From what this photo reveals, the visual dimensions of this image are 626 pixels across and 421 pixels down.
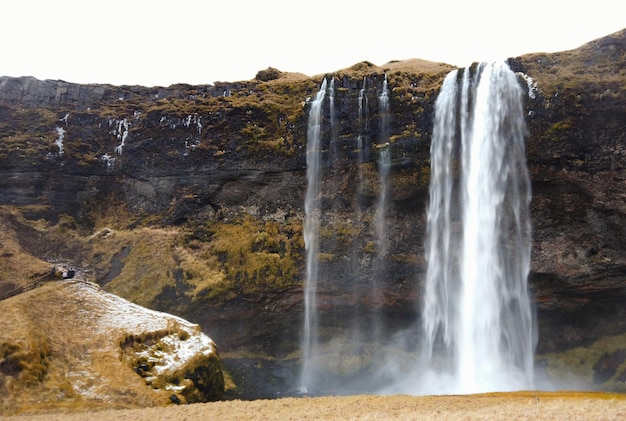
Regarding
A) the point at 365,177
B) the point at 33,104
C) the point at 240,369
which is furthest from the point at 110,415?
the point at 33,104

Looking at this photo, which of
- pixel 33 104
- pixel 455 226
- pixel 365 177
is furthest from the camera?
pixel 33 104

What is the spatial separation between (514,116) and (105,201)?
2933cm

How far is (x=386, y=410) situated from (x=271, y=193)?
2209cm

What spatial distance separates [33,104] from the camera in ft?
134

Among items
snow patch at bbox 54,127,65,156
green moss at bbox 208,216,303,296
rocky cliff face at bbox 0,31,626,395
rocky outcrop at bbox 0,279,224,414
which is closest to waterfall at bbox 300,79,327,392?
rocky cliff face at bbox 0,31,626,395

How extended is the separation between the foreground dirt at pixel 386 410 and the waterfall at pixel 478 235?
12.0 m

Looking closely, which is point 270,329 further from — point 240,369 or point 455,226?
point 455,226

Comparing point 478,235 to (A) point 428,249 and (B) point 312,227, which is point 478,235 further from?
(B) point 312,227

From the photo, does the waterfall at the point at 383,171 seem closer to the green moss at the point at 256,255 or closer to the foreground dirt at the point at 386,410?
the green moss at the point at 256,255

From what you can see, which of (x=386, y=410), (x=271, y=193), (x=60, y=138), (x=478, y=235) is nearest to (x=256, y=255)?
(x=271, y=193)

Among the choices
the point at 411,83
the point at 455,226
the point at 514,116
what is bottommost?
the point at 455,226

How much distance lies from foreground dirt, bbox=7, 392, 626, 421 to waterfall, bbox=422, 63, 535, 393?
1196cm

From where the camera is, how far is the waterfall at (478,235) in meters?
28.4

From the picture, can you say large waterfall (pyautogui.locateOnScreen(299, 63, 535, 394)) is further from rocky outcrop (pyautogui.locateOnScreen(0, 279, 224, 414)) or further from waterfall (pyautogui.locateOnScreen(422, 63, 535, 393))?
rocky outcrop (pyautogui.locateOnScreen(0, 279, 224, 414))
